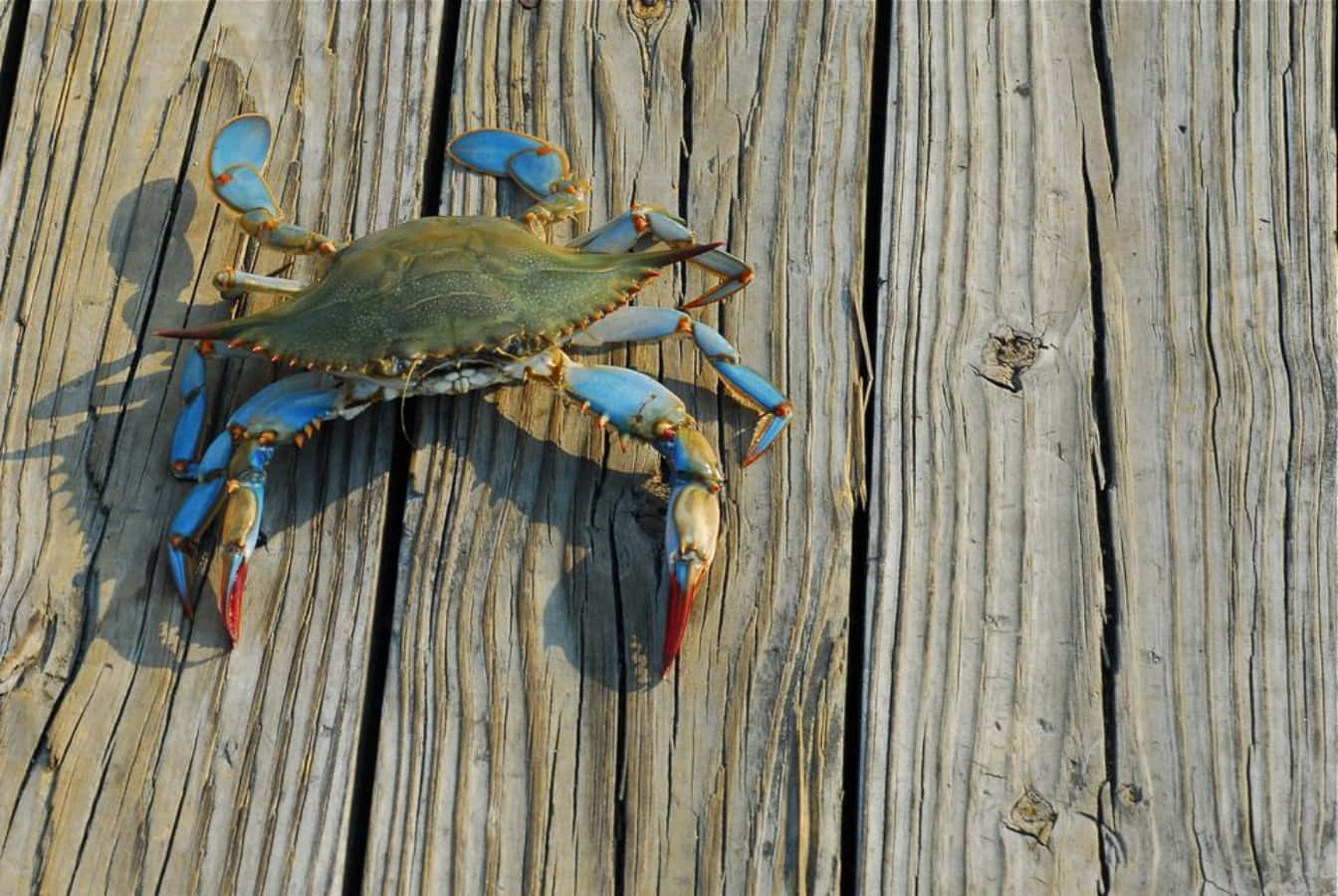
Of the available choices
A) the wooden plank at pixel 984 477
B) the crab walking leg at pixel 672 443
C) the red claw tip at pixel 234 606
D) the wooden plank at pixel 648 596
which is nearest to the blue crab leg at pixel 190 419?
the red claw tip at pixel 234 606

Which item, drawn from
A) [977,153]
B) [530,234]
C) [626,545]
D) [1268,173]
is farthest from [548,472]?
[1268,173]

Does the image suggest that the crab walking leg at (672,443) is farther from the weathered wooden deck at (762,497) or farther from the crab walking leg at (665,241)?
the crab walking leg at (665,241)

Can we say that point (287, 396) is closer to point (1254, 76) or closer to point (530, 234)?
point (530, 234)

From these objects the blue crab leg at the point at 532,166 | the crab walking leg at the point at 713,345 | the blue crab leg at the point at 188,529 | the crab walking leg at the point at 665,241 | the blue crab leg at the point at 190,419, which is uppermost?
the blue crab leg at the point at 532,166

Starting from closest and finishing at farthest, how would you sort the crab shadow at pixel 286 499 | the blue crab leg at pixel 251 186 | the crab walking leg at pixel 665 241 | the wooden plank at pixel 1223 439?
the wooden plank at pixel 1223 439
the crab shadow at pixel 286 499
the crab walking leg at pixel 665 241
the blue crab leg at pixel 251 186

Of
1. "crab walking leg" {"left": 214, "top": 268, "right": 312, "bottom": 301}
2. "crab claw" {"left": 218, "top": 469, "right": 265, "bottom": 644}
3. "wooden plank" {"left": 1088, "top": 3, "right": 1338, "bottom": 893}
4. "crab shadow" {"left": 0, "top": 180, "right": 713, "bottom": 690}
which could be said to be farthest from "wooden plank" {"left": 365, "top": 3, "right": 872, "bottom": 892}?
"wooden plank" {"left": 1088, "top": 3, "right": 1338, "bottom": 893}

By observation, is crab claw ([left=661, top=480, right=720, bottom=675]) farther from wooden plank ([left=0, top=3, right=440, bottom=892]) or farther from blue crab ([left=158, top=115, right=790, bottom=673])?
wooden plank ([left=0, top=3, right=440, bottom=892])
